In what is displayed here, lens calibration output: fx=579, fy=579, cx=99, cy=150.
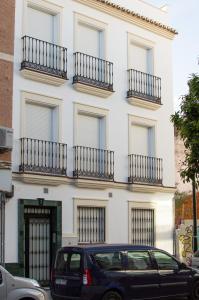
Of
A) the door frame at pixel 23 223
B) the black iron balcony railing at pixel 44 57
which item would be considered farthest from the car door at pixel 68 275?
the black iron balcony railing at pixel 44 57

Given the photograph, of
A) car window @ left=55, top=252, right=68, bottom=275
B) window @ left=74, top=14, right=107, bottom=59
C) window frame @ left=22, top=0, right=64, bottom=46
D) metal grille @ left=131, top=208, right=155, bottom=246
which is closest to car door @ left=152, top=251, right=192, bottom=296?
car window @ left=55, top=252, right=68, bottom=275

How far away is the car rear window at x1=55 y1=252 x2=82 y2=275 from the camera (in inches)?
524

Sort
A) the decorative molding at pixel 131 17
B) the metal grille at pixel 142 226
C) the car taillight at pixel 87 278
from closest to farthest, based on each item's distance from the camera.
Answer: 1. the car taillight at pixel 87 278
2. the decorative molding at pixel 131 17
3. the metal grille at pixel 142 226

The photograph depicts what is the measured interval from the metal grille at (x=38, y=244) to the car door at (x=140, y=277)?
475cm

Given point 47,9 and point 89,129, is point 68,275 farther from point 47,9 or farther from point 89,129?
point 47,9

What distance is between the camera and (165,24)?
2328cm

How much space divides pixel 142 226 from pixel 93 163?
137 inches

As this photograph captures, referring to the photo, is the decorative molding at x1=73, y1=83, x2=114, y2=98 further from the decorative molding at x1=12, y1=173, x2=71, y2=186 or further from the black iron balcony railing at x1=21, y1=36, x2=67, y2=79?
the decorative molding at x1=12, y1=173, x2=71, y2=186

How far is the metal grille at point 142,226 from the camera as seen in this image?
20.8m

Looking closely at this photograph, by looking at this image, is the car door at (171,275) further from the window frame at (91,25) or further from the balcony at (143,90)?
the window frame at (91,25)

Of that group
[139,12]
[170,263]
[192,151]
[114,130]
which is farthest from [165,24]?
[170,263]

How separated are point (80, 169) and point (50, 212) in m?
1.69

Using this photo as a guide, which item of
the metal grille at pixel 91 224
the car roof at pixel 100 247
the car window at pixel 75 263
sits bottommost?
the car window at pixel 75 263

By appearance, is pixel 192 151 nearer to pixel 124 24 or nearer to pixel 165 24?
pixel 124 24
